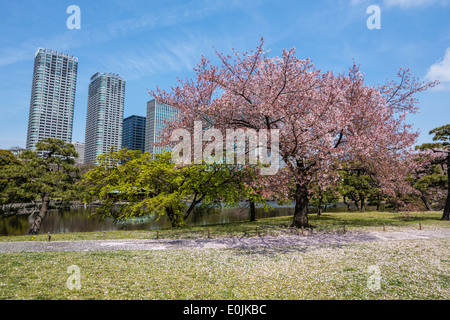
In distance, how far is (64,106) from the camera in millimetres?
158500

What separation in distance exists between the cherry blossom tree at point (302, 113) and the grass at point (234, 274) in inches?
239

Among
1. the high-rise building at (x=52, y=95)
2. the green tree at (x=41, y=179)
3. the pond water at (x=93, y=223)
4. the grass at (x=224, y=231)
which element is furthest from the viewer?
the high-rise building at (x=52, y=95)

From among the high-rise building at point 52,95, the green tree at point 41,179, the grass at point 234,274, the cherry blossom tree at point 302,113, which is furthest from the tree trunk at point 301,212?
the high-rise building at point 52,95

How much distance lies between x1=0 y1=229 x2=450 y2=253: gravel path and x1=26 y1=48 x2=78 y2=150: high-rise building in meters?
140

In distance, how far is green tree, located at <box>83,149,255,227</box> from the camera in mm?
27188

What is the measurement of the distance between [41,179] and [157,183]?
11986mm

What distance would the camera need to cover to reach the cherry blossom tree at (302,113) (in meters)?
17.9

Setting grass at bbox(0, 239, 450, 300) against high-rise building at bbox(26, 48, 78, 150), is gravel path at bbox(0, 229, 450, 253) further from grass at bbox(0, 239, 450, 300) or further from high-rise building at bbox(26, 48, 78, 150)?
high-rise building at bbox(26, 48, 78, 150)

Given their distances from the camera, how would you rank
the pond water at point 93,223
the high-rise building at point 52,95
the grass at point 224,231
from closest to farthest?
1. the grass at point 224,231
2. the pond water at point 93,223
3. the high-rise building at point 52,95

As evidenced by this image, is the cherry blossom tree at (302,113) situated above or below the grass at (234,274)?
above

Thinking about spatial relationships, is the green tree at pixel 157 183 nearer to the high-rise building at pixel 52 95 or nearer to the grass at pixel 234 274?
the grass at pixel 234 274
